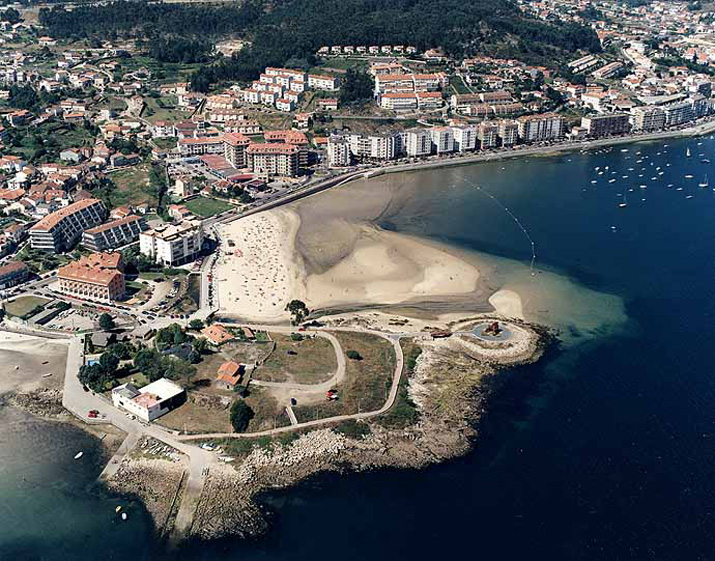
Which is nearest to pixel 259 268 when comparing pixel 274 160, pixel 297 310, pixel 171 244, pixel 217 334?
pixel 171 244

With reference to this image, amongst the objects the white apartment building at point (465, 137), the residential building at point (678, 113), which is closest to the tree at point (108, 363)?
the white apartment building at point (465, 137)

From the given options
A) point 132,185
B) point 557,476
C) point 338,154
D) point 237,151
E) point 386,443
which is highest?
point 237,151

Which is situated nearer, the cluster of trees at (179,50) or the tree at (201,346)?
the tree at (201,346)

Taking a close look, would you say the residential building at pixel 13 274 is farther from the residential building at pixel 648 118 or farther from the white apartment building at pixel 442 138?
the residential building at pixel 648 118

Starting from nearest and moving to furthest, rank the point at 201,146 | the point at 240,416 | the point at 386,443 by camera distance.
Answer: the point at 386,443 < the point at 240,416 < the point at 201,146

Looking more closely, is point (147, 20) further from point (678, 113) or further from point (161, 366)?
point (161, 366)

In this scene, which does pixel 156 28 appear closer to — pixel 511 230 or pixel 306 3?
pixel 306 3

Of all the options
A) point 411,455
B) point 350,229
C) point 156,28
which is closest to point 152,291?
point 350,229
